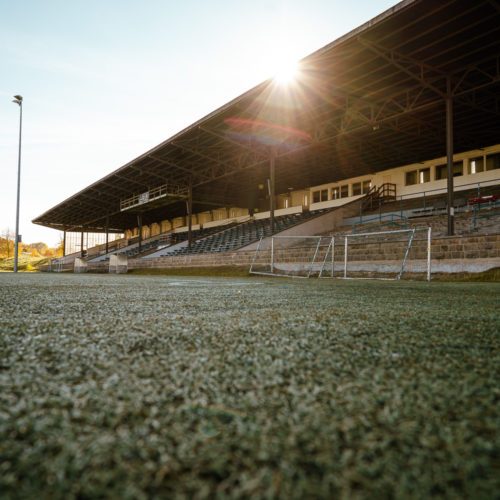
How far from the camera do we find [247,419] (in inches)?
21.0

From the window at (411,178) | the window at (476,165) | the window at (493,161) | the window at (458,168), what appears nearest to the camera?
the window at (493,161)

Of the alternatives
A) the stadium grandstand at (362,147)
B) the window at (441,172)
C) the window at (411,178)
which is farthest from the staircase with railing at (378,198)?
the window at (441,172)

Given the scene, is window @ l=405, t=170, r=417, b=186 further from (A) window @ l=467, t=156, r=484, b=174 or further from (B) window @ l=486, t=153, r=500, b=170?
(B) window @ l=486, t=153, r=500, b=170

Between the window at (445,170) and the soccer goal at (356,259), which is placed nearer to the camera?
the soccer goal at (356,259)

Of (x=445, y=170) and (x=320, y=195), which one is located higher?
(x=445, y=170)

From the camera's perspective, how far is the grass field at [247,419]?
0.39 meters

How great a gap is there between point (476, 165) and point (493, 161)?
74 centimetres

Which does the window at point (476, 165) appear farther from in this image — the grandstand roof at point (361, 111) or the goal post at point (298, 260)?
the goal post at point (298, 260)

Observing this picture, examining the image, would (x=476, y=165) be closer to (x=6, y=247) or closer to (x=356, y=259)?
(x=356, y=259)

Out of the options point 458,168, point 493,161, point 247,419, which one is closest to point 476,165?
point 493,161

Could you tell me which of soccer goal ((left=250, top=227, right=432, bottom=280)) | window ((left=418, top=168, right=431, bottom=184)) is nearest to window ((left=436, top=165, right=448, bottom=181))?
window ((left=418, top=168, right=431, bottom=184))

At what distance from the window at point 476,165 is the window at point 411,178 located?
2.75 meters

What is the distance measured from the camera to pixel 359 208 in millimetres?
20766

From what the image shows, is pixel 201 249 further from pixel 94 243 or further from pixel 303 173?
pixel 94 243
